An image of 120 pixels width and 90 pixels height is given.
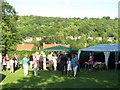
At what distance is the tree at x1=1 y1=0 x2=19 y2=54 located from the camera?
49188mm

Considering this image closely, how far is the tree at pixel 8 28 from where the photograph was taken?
49188mm

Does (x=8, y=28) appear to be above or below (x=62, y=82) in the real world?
above

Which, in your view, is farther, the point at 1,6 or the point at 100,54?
the point at 1,6

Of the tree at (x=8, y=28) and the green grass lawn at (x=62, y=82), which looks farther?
the tree at (x=8, y=28)

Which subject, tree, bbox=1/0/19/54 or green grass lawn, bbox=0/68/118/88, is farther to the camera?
tree, bbox=1/0/19/54

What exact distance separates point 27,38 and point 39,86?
104 meters

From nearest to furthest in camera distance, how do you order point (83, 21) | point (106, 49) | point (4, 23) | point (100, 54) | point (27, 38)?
point (106, 49), point (100, 54), point (4, 23), point (27, 38), point (83, 21)

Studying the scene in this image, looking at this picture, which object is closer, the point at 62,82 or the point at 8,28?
the point at 62,82

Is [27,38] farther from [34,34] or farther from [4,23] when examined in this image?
[4,23]

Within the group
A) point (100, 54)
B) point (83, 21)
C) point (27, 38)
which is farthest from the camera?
Answer: point (83, 21)

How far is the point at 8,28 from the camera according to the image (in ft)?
167

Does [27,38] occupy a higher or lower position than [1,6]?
lower

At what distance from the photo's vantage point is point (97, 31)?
123 metres

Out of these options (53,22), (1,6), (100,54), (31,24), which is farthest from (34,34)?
(100,54)
